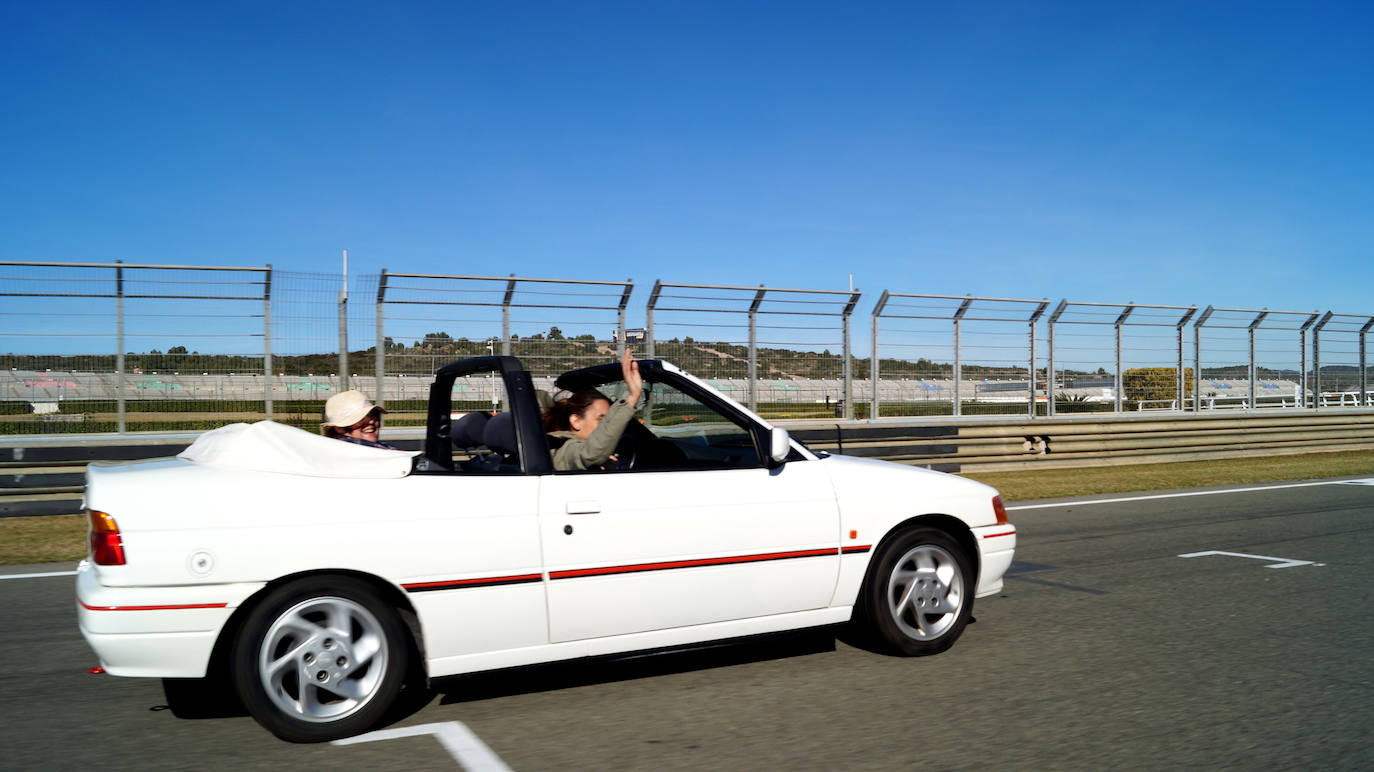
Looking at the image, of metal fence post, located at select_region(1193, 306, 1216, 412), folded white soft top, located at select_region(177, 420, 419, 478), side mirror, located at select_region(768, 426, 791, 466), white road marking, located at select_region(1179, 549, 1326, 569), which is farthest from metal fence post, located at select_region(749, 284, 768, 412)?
metal fence post, located at select_region(1193, 306, 1216, 412)

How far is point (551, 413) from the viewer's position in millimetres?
5215

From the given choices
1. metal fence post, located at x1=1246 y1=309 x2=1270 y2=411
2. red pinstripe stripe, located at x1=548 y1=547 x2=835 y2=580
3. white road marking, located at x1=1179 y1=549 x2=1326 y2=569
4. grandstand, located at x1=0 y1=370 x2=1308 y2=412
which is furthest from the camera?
metal fence post, located at x1=1246 y1=309 x2=1270 y2=411

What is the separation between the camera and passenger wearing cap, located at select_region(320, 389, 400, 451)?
570 centimetres

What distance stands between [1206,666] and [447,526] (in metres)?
3.74

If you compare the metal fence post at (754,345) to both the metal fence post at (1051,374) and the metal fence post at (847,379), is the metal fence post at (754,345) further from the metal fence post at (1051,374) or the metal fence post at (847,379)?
the metal fence post at (1051,374)

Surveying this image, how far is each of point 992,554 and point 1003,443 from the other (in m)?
9.99

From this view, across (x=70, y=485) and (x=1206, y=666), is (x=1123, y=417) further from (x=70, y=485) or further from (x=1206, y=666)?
(x=70, y=485)

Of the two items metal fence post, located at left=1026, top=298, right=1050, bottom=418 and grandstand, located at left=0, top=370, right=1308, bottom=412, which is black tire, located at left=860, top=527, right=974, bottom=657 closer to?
grandstand, located at left=0, top=370, right=1308, bottom=412

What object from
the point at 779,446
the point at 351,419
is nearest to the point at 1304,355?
the point at 779,446

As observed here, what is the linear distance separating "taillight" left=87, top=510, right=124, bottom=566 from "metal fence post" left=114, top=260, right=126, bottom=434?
7910 millimetres

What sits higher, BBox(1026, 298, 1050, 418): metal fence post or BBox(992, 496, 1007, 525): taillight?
BBox(1026, 298, 1050, 418): metal fence post

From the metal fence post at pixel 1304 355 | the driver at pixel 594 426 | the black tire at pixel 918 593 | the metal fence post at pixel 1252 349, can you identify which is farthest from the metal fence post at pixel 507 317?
the metal fence post at pixel 1304 355

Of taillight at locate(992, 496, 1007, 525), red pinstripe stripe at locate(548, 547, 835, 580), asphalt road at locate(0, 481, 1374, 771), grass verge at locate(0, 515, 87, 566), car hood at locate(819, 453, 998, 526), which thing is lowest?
asphalt road at locate(0, 481, 1374, 771)

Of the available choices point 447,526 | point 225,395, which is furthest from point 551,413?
point 225,395
